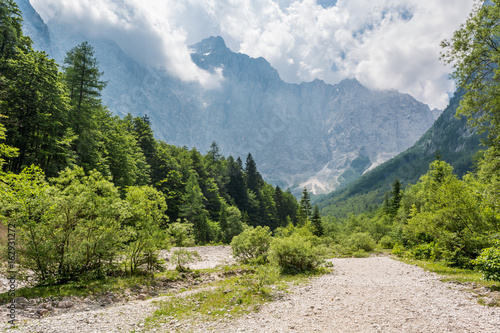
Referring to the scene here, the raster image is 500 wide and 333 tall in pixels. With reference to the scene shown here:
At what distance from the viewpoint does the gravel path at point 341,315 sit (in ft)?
27.7

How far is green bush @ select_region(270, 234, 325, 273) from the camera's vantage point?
61.9 ft

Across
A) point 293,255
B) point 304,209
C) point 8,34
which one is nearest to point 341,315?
point 293,255

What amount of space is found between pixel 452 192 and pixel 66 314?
25.9m

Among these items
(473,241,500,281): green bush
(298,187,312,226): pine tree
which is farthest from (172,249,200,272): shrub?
(298,187,312,226): pine tree

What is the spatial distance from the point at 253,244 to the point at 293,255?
671 centimetres

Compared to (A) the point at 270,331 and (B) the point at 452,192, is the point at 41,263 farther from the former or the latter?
(B) the point at 452,192

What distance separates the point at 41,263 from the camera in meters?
12.5

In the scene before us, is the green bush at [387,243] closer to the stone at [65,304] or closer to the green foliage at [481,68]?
the green foliage at [481,68]

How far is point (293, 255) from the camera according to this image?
19078 millimetres

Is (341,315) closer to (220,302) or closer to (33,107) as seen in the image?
(220,302)

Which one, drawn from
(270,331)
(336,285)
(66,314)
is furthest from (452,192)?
(66,314)

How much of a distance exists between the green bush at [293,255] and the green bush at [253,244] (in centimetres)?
509

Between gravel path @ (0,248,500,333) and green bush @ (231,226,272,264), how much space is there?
11200 millimetres

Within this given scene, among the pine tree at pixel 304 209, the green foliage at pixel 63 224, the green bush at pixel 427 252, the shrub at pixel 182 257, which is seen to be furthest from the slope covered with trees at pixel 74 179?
the green bush at pixel 427 252
